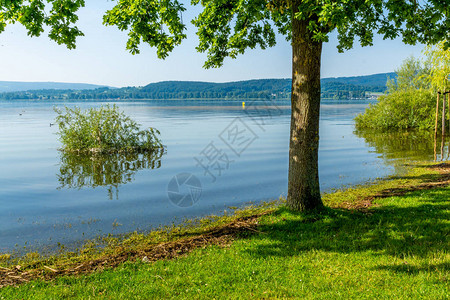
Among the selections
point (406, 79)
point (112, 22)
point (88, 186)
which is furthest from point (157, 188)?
point (406, 79)

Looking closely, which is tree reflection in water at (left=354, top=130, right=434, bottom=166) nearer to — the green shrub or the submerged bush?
the green shrub

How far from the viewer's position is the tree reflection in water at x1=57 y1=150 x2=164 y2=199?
672 inches

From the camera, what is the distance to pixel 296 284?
584 cm

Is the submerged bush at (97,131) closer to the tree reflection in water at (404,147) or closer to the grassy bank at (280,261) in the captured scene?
the grassy bank at (280,261)

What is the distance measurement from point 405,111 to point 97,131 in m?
33.7

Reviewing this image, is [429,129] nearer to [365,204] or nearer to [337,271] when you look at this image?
[365,204]

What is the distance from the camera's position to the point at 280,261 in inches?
268

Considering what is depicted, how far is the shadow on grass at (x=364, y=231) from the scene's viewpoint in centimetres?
717

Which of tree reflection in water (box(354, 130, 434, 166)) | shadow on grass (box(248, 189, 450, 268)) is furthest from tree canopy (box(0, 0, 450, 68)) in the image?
tree reflection in water (box(354, 130, 434, 166))

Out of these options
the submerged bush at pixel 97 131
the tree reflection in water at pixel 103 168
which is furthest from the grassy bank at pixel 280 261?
the submerged bush at pixel 97 131

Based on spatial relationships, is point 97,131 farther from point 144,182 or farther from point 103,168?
point 144,182

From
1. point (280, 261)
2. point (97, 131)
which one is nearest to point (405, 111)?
point (97, 131)

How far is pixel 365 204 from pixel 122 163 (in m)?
15.6

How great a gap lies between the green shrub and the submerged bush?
29097 millimetres
